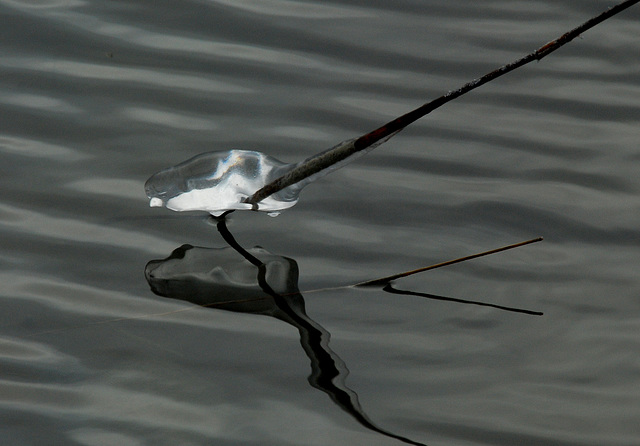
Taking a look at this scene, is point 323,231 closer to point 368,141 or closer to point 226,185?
point 226,185

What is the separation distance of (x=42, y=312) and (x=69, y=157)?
634 mm

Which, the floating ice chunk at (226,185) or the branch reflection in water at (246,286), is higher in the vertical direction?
the floating ice chunk at (226,185)

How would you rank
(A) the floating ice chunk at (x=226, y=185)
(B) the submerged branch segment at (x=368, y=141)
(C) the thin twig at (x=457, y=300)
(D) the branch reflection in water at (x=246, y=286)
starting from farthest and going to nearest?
(A) the floating ice chunk at (x=226, y=185) → (C) the thin twig at (x=457, y=300) → (D) the branch reflection in water at (x=246, y=286) → (B) the submerged branch segment at (x=368, y=141)

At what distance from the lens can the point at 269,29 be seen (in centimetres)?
299

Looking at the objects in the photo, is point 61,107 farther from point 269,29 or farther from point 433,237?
point 433,237

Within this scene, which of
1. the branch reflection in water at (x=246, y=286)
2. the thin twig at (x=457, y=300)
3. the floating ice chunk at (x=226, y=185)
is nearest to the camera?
the branch reflection in water at (x=246, y=286)

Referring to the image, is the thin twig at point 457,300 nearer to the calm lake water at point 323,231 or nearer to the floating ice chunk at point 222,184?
the calm lake water at point 323,231

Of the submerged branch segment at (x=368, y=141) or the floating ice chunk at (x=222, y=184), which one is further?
the floating ice chunk at (x=222, y=184)

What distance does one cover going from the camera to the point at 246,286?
1912mm

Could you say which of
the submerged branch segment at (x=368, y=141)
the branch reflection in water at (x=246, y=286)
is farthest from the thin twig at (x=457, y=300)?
the submerged branch segment at (x=368, y=141)

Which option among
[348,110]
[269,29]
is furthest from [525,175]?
[269,29]

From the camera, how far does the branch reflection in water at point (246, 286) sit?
176 centimetres

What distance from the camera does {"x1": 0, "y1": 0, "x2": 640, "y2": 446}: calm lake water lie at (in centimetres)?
163

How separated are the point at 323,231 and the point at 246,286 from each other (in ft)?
0.91
